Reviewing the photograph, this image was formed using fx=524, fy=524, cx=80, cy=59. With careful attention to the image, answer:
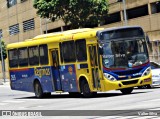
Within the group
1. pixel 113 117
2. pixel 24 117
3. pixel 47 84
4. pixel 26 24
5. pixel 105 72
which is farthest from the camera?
pixel 26 24

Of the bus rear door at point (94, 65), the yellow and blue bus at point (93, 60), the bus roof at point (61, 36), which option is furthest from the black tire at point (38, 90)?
the bus rear door at point (94, 65)

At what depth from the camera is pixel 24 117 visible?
51.0ft

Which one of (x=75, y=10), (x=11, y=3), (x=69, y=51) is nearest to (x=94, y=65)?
(x=69, y=51)

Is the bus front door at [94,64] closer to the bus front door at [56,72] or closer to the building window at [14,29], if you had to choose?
the bus front door at [56,72]

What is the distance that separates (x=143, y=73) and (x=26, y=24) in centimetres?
5411

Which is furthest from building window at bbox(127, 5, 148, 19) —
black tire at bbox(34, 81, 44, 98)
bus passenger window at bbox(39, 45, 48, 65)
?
bus passenger window at bbox(39, 45, 48, 65)

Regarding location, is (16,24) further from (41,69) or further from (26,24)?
(41,69)

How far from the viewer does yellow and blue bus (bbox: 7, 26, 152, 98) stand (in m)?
21.1

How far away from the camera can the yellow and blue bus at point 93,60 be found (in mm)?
21141

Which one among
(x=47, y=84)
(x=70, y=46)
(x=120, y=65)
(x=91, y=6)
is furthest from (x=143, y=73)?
(x=91, y=6)

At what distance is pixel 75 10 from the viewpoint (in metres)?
42.2

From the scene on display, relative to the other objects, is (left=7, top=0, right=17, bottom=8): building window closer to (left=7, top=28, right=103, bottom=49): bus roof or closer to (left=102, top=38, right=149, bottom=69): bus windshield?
(left=7, top=28, right=103, bottom=49): bus roof

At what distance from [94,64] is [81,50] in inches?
40.5

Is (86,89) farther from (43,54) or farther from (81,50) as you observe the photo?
(43,54)
